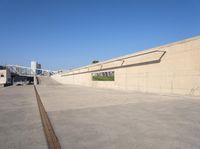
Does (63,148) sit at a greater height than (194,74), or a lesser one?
lesser

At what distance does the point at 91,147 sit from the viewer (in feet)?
14.8

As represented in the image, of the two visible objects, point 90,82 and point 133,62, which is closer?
point 133,62

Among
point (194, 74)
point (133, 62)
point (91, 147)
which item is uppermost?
point (133, 62)

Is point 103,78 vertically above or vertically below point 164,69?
below

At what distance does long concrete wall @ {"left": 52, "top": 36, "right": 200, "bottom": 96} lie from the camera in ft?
50.8

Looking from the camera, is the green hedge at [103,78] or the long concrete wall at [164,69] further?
the green hedge at [103,78]

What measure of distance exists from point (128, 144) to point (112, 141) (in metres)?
0.42

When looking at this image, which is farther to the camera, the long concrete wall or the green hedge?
the green hedge

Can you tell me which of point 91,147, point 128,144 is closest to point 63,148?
point 91,147

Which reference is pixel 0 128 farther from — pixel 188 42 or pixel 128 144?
pixel 188 42

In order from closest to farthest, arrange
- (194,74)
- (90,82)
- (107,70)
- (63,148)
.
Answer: (63,148) → (194,74) → (107,70) → (90,82)

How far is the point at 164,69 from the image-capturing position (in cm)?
1867

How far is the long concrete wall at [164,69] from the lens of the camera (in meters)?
15.5

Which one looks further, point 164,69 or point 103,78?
point 103,78
